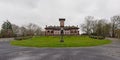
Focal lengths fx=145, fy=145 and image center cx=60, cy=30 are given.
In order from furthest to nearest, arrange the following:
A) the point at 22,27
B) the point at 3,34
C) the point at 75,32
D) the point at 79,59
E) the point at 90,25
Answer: the point at 22,27, the point at 90,25, the point at 75,32, the point at 3,34, the point at 79,59

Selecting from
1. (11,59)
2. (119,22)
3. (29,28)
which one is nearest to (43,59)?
(11,59)

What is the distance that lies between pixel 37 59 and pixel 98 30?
58.9 m

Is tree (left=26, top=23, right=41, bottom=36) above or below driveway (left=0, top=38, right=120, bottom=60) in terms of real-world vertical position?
above

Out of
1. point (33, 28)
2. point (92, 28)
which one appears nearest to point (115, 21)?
point (92, 28)

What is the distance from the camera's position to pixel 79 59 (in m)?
11.2

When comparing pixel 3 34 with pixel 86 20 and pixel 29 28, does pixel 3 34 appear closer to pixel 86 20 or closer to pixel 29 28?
pixel 29 28

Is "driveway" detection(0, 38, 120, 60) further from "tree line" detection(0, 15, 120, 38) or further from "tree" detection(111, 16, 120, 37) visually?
"tree" detection(111, 16, 120, 37)

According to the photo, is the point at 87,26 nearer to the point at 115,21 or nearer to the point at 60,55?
the point at 115,21

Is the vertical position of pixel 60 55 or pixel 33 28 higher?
pixel 33 28

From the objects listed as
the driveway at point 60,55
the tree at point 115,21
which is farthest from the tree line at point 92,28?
the driveway at point 60,55

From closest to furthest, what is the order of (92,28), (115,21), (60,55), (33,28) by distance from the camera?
(60,55) → (115,21) → (92,28) → (33,28)

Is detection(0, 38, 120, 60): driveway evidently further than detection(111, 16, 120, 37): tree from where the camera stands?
No

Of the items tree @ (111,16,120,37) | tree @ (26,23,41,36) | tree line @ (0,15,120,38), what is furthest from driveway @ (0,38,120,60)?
tree @ (26,23,41,36)

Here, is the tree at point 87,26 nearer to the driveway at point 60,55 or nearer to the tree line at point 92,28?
the tree line at point 92,28
